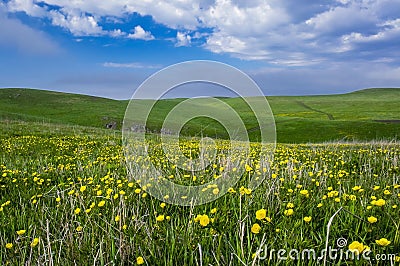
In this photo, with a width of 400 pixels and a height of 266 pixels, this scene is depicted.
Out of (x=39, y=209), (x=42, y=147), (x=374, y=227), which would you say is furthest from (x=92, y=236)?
(x=42, y=147)

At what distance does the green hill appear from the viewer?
64.6 m

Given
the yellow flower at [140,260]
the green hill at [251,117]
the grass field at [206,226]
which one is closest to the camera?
the yellow flower at [140,260]

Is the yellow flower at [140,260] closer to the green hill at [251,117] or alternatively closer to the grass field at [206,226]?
the grass field at [206,226]

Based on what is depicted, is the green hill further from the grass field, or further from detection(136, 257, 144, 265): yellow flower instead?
detection(136, 257, 144, 265): yellow flower

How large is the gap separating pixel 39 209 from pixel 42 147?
1090cm

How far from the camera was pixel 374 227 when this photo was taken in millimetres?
2865

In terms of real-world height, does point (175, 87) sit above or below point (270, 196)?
above

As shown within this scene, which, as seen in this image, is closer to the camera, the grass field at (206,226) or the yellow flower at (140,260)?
the yellow flower at (140,260)

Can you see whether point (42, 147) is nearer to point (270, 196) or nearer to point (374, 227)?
point (270, 196)

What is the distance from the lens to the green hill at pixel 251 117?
64.6 m

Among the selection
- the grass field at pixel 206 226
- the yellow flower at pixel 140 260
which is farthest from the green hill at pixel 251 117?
the yellow flower at pixel 140 260

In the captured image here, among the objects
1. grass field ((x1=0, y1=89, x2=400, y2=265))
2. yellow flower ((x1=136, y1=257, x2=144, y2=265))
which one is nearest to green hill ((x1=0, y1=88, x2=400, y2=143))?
grass field ((x1=0, y1=89, x2=400, y2=265))

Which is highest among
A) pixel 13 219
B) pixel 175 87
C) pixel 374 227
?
pixel 175 87

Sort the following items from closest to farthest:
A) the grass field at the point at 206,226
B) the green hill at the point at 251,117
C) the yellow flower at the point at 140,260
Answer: the yellow flower at the point at 140,260, the grass field at the point at 206,226, the green hill at the point at 251,117
